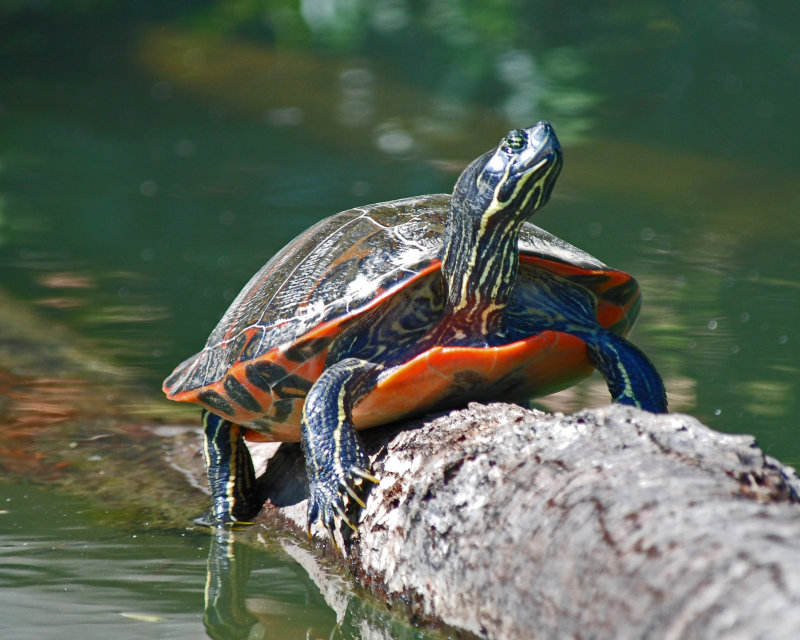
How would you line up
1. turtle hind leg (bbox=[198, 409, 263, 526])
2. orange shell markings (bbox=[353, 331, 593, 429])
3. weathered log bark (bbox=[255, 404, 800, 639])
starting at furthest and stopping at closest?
turtle hind leg (bbox=[198, 409, 263, 526])
orange shell markings (bbox=[353, 331, 593, 429])
weathered log bark (bbox=[255, 404, 800, 639])

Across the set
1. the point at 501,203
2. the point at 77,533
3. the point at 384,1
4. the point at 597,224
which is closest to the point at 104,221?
the point at 597,224

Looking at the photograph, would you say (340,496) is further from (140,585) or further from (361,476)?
(140,585)

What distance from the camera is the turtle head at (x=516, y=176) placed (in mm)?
2693

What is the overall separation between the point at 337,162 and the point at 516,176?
6.50 meters

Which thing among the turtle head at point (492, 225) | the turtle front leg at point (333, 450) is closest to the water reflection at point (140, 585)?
the turtle front leg at point (333, 450)

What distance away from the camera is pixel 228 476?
318cm

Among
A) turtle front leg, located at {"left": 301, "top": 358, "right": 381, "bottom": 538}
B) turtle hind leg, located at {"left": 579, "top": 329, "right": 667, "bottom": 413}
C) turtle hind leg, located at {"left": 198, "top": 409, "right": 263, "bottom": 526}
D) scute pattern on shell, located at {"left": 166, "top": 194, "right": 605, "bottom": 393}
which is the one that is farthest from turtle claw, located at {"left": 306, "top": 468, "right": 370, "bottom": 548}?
turtle hind leg, located at {"left": 579, "top": 329, "right": 667, "bottom": 413}

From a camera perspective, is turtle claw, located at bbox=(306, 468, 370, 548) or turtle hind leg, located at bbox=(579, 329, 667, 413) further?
turtle hind leg, located at bbox=(579, 329, 667, 413)

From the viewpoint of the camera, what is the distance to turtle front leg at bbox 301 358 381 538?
8.18ft

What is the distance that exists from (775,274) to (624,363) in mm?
3204

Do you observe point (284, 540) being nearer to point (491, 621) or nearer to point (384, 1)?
point (491, 621)

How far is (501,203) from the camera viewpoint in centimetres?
274

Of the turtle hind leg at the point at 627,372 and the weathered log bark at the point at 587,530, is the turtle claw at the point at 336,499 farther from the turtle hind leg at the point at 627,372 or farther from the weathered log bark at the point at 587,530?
the turtle hind leg at the point at 627,372

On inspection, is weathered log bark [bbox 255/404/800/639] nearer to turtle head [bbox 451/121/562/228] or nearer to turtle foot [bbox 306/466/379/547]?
turtle foot [bbox 306/466/379/547]
